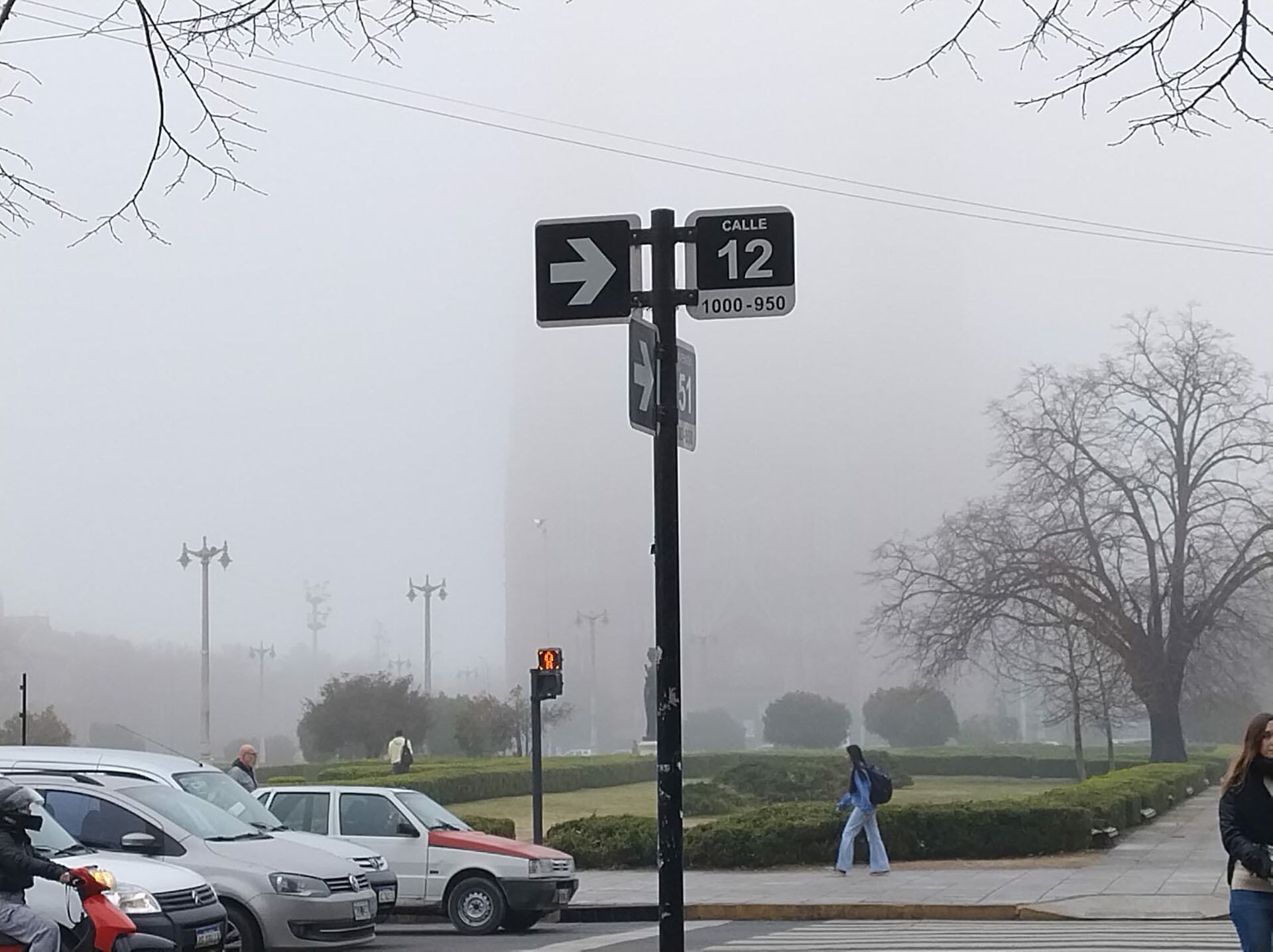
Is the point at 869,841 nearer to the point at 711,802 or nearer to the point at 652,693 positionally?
the point at 652,693

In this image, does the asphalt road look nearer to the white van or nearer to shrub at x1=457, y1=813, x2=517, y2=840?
the white van

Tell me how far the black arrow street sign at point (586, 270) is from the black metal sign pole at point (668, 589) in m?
0.14

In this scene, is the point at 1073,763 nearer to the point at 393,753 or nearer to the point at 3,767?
the point at 393,753

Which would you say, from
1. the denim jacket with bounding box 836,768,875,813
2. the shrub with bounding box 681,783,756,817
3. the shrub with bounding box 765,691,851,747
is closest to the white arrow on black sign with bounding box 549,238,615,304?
the denim jacket with bounding box 836,768,875,813

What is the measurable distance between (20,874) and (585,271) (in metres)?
5.10

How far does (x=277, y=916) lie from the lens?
14055 mm

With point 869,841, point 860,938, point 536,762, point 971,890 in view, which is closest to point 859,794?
point 869,841

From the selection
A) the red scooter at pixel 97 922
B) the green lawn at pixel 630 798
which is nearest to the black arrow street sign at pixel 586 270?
the red scooter at pixel 97 922

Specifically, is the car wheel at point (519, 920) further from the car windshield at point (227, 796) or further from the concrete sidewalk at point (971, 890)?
the car windshield at point (227, 796)

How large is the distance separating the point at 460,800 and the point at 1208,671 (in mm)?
22653

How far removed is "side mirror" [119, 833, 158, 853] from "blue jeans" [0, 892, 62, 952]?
270cm

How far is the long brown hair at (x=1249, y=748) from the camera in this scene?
28.6 feet

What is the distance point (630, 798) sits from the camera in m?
44.8

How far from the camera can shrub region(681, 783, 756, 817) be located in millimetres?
38375
